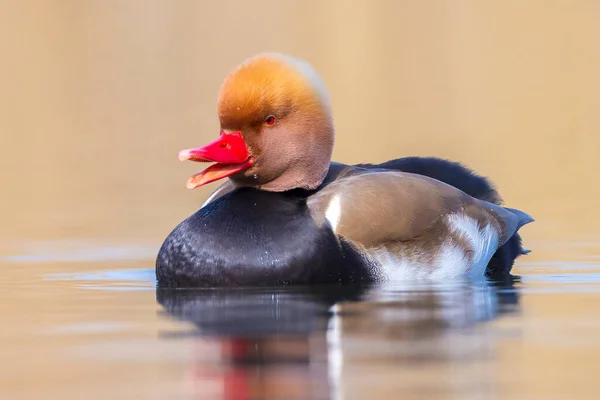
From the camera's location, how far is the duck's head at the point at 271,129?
634 cm

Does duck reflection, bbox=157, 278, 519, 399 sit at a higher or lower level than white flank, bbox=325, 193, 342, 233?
lower

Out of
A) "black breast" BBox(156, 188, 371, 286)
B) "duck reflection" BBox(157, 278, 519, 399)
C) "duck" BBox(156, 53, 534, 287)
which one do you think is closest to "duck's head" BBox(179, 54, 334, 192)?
"duck" BBox(156, 53, 534, 287)

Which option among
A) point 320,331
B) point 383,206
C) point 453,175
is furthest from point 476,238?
point 320,331

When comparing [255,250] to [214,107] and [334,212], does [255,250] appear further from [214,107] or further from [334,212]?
[214,107]

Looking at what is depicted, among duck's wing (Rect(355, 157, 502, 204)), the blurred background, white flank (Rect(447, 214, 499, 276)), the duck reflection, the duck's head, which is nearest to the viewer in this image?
the duck reflection

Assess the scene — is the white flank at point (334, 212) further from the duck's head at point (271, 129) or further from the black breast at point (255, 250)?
the duck's head at point (271, 129)

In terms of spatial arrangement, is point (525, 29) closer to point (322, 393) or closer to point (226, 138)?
point (226, 138)

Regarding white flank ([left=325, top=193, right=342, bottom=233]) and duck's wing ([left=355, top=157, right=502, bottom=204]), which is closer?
white flank ([left=325, top=193, right=342, bottom=233])

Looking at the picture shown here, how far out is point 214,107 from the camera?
1784 centimetres

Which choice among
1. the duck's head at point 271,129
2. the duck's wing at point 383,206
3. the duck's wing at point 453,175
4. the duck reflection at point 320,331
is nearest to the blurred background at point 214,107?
the duck reflection at point 320,331

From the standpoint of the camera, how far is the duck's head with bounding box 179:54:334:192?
20.8 ft

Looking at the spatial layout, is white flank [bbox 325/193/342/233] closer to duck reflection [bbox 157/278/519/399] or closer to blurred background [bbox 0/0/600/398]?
duck reflection [bbox 157/278/519/399]

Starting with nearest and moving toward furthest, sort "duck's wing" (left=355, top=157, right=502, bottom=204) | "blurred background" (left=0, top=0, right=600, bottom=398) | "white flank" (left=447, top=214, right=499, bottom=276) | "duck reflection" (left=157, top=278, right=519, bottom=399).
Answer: "duck reflection" (left=157, top=278, right=519, bottom=399) → "white flank" (left=447, top=214, right=499, bottom=276) → "duck's wing" (left=355, top=157, right=502, bottom=204) → "blurred background" (left=0, top=0, right=600, bottom=398)

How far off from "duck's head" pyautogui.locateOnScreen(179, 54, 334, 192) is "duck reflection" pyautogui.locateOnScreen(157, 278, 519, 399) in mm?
649
